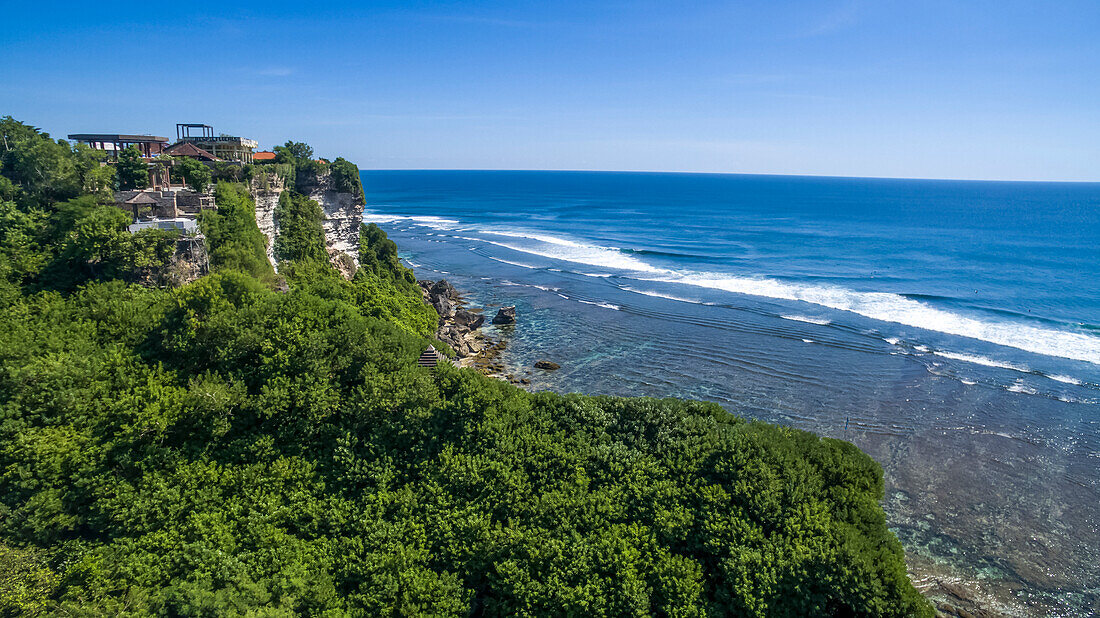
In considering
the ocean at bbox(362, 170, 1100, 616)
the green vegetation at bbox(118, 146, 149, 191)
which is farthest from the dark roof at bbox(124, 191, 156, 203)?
the ocean at bbox(362, 170, 1100, 616)

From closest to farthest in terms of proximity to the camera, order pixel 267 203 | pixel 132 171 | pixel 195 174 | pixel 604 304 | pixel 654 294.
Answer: pixel 195 174 → pixel 132 171 → pixel 267 203 → pixel 604 304 → pixel 654 294

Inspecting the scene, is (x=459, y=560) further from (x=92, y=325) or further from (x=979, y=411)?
(x=979, y=411)

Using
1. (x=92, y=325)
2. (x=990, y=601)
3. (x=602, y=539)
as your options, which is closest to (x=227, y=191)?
(x=92, y=325)

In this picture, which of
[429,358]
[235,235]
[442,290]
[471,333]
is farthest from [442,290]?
[429,358]

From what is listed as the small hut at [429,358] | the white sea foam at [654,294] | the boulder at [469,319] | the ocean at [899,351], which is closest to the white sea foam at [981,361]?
the ocean at [899,351]

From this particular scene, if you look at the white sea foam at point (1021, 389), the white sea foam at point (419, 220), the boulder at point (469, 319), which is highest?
the white sea foam at point (419, 220)

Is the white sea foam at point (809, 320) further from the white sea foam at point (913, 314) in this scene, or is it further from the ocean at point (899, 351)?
the white sea foam at point (913, 314)

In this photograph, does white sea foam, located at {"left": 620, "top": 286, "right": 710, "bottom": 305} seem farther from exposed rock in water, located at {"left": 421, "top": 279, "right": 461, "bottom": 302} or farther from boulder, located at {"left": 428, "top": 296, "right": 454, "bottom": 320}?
boulder, located at {"left": 428, "top": 296, "right": 454, "bottom": 320}

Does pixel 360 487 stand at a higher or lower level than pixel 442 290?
lower

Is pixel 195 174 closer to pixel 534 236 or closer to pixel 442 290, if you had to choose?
pixel 442 290
